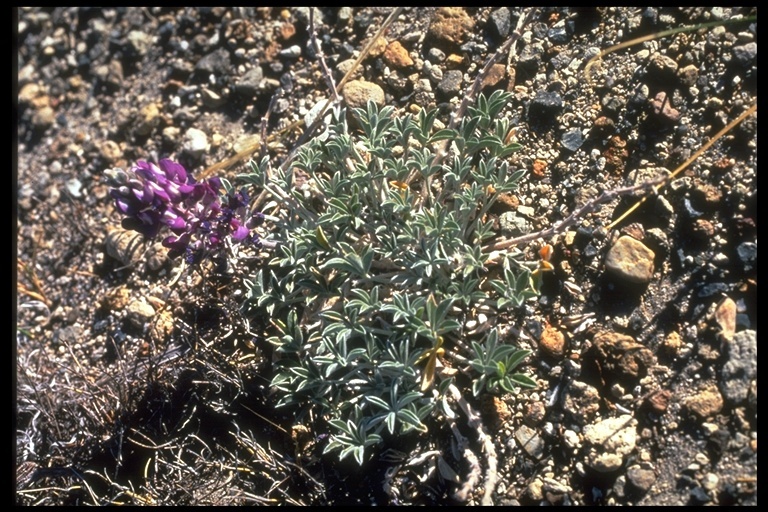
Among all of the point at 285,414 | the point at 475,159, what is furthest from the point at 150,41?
the point at 285,414

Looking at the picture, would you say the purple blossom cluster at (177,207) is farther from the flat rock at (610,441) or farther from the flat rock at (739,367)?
the flat rock at (739,367)

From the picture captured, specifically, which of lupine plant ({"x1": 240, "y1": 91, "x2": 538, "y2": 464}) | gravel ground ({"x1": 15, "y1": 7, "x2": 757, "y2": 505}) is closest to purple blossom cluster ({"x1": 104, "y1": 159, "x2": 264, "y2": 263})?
lupine plant ({"x1": 240, "y1": 91, "x2": 538, "y2": 464})

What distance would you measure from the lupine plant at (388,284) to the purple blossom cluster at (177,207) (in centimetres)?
22

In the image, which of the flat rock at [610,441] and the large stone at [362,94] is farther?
the large stone at [362,94]

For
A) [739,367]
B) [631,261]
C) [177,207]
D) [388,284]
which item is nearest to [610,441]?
[739,367]

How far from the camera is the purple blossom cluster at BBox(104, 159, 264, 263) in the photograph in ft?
9.03

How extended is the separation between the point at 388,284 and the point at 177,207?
967 mm

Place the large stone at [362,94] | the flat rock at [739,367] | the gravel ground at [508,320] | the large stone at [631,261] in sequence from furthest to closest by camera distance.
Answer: the large stone at [362,94]
the large stone at [631,261]
the gravel ground at [508,320]
the flat rock at [739,367]

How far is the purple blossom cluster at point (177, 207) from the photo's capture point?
275cm

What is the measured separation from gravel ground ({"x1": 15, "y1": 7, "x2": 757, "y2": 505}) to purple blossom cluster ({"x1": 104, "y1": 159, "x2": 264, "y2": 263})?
48 cm

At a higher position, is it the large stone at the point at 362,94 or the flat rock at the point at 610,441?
the large stone at the point at 362,94

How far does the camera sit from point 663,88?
9.94ft

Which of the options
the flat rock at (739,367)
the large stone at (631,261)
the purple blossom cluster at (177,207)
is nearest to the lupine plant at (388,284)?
the purple blossom cluster at (177,207)

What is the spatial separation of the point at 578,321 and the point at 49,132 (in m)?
3.48
